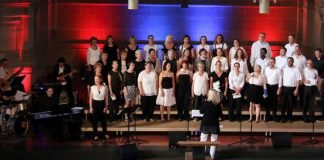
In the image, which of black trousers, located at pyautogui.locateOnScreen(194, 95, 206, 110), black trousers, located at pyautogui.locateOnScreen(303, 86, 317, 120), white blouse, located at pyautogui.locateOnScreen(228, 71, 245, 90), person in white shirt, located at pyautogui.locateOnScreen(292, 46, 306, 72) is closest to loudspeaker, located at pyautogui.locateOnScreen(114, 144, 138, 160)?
black trousers, located at pyautogui.locateOnScreen(194, 95, 206, 110)

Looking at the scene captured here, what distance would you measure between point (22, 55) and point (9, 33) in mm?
772

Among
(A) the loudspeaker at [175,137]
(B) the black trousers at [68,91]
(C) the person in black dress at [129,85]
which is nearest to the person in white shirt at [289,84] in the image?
(A) the loudspeaker at [175,137]

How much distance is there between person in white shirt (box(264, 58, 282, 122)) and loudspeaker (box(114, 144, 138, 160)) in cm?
374

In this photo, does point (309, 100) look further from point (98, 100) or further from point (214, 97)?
point (98, 100)

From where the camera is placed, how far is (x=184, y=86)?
16.9 m

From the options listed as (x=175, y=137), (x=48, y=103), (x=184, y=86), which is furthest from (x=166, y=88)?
(x=48, y=103)

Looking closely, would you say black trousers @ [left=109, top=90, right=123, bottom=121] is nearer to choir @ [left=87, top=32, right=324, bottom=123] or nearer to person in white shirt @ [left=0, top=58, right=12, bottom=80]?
choir @ [left=87, top=32, right=324, bottom=123]

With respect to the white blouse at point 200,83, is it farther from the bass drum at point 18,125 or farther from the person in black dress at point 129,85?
the bass drum at point 18,125

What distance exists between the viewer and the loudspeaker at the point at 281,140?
15.8 m

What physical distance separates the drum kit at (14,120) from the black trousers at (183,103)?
3.61 m

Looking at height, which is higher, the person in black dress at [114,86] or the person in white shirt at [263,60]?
the person in white shirt at [263,60]

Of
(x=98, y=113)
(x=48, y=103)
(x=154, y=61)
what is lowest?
(x=98, y=113)

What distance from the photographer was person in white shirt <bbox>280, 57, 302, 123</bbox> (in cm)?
1678

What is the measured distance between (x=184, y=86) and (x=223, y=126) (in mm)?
1335
